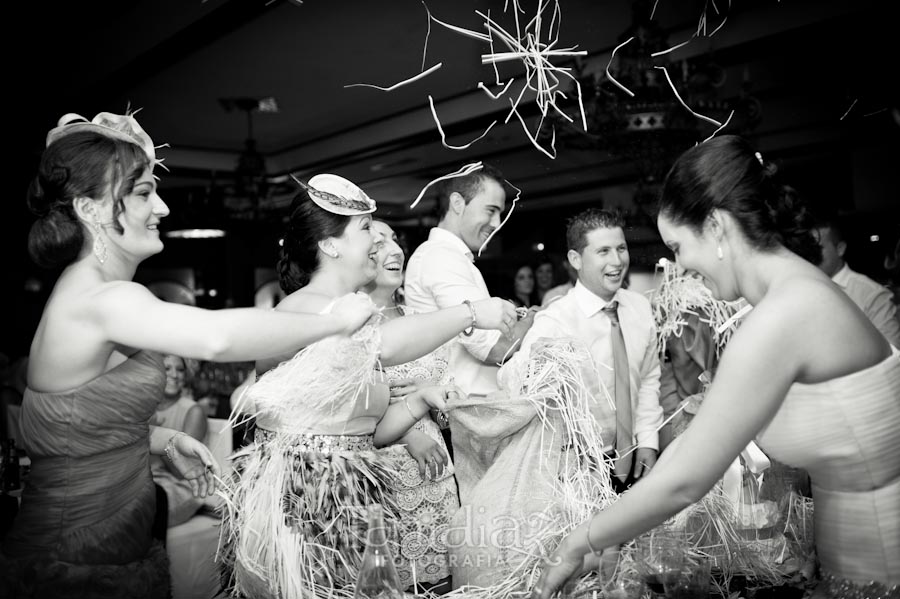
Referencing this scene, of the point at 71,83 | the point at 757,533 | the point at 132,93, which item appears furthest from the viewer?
the point at 132,93

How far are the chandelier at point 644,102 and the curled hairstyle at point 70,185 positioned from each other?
2719 mm

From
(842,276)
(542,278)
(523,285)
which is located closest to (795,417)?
(842,276)

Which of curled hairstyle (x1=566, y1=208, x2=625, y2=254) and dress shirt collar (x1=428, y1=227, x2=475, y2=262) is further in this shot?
curled hairstyle (x1=566, y1=208, x2=625, y2=254)

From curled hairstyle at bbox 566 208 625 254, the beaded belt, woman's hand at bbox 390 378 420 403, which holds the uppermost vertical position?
curled hairstyle at bbox 566 208 625 254

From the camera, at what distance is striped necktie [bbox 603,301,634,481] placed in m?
3.06

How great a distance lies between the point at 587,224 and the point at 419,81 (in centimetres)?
319

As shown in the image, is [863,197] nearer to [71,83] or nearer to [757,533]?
[757,533]

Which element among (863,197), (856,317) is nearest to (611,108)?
(856,317)

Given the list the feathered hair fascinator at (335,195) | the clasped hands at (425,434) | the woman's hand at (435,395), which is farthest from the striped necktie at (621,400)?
the feathered hair fascinator at (335,195)

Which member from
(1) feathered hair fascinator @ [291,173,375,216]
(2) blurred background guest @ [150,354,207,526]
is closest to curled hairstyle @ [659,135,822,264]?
(1) feathered hair fascinator @ [291,173,375,216]

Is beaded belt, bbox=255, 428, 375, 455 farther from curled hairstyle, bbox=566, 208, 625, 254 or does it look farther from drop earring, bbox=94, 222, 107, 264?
curled hairstyle, bbox=566, 208, 625, 254

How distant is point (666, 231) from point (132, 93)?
21.1 feet

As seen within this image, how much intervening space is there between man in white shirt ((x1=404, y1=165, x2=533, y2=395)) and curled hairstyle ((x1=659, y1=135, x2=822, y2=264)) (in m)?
0.88

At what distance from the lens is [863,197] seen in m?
6.53
